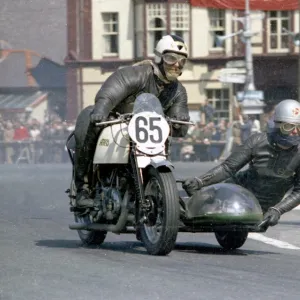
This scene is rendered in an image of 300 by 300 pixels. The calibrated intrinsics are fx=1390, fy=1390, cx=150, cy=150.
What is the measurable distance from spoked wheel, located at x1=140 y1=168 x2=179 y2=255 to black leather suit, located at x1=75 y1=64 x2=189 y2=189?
69 cm

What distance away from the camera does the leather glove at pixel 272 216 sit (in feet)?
33.8

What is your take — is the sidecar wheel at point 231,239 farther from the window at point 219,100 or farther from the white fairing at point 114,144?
the window at point 219,100

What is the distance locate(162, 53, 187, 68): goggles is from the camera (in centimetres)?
1023

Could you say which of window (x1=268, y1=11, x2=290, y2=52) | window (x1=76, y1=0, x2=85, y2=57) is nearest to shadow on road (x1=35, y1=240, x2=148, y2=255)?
window (x1=76, y1=0, x2=85, y2=57)

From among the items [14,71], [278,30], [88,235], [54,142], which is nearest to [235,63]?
[278,30]

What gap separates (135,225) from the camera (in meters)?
9.97

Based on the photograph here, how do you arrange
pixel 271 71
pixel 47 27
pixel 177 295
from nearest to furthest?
1. pixel 177 295
2. pixel 47 27
3. pixel 271 71

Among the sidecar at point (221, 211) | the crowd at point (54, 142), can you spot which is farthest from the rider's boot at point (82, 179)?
the crowd at point (54, 142)

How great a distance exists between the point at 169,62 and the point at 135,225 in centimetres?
124

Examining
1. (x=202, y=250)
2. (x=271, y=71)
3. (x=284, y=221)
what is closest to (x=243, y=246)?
(x=202, y=250)

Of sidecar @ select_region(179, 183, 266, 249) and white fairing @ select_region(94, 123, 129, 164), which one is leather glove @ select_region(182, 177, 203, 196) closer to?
sidecar @ select_region(179, 183, 266, 249)

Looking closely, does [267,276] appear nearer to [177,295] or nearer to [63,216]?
[177,295]

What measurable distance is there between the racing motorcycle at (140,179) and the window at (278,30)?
38.5 meters

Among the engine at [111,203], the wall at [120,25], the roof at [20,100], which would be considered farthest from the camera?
the wall at [120,25]
